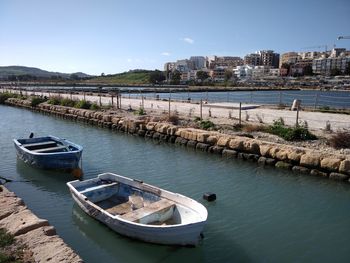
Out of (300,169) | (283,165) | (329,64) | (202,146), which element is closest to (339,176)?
(300,169)

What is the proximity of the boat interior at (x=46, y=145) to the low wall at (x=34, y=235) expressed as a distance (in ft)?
21.7

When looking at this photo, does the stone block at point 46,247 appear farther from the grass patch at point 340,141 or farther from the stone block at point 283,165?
the grass patch at point 340,141

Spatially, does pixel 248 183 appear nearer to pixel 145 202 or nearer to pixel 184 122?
pixel 145 202

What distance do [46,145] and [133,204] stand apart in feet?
27.6

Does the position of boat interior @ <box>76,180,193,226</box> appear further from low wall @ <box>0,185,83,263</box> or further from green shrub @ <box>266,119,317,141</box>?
green shrub @ <box>266,119,317,141</box>

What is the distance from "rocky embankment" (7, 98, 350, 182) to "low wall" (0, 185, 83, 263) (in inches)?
395

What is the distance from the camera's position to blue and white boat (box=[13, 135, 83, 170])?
13359mm

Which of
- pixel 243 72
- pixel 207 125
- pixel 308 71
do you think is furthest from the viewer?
pixel 243 72

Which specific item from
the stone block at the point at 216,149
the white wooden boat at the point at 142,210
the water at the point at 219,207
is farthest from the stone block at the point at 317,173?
the white wooden boat at the point at 142,210

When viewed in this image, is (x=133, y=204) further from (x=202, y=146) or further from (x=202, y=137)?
(x=202, y=137)

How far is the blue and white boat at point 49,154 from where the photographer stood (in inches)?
526

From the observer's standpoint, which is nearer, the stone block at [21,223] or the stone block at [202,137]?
the stone block at [21,223]

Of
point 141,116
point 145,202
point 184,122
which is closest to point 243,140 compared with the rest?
point 184,122

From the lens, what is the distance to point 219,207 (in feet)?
33.5
